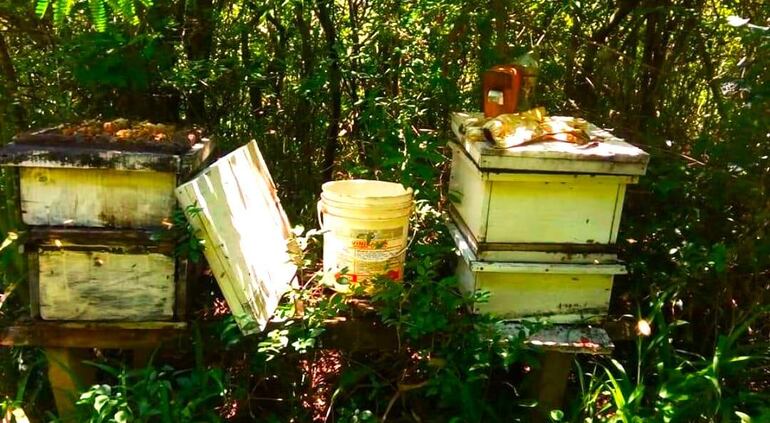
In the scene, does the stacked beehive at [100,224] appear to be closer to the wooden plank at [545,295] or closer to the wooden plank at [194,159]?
the wooden plank at [194,159]

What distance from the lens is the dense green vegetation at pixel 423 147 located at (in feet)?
8.05

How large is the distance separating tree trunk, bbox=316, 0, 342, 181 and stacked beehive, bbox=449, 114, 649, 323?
1.24m

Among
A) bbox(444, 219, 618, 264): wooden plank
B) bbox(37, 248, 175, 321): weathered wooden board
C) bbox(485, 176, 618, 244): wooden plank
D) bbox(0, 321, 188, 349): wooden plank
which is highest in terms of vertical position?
bbox(485, 176, 618, 244): wooden plank

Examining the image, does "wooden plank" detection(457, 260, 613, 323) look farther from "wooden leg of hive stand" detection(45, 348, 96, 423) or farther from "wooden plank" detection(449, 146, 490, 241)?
"wooden leg of hive stand" detection(45, 348, 96, 423)

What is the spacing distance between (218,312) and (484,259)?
1.13 m

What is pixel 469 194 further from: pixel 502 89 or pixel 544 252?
pixel 502 89

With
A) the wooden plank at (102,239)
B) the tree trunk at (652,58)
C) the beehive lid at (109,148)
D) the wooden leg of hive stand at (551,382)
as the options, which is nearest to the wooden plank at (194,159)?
the beehive lid at (109,148)

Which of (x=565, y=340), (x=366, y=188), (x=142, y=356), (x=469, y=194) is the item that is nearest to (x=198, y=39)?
(x=366, y=188)

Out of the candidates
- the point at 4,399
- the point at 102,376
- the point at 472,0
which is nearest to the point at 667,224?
the point at 472,0

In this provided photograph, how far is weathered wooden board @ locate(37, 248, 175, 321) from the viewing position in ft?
7.38

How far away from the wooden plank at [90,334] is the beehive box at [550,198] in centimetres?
120

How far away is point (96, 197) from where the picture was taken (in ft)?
7.29

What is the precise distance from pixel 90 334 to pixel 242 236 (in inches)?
26.2

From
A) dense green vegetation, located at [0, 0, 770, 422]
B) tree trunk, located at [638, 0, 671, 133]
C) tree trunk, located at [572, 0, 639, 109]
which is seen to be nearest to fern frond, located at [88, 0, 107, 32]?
dense green vegetation, located at [0, 0, 770, 422]
